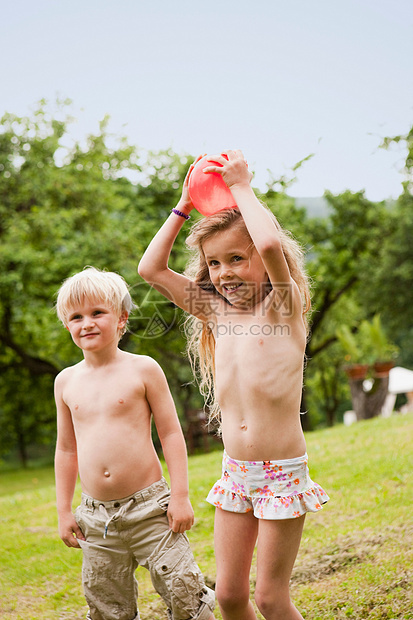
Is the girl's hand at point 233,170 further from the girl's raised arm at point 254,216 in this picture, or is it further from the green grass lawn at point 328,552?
the green grass lawn at point 328,552

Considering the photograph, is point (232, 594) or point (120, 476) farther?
A: point (120, 476)

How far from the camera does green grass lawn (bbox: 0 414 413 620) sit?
11.2ft

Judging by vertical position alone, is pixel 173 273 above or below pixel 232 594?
above

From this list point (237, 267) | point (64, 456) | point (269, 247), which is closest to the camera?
point (269, 247)

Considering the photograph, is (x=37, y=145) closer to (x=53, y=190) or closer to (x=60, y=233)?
(x=53, y=190)

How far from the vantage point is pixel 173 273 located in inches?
106

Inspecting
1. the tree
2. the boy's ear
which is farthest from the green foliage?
the boy's ear

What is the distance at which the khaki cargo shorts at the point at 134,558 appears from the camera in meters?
2.61

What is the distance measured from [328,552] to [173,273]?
2.43 m

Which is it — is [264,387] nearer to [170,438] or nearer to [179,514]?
[170,438]

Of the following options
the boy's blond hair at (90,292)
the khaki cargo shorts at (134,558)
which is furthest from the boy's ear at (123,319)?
the khaki cargo shorts at (134,558)

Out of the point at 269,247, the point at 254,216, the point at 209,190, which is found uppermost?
the point at 209,190

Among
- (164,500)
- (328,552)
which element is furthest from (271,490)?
(328,552)

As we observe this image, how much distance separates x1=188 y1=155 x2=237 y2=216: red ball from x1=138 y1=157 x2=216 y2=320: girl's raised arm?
77mm
